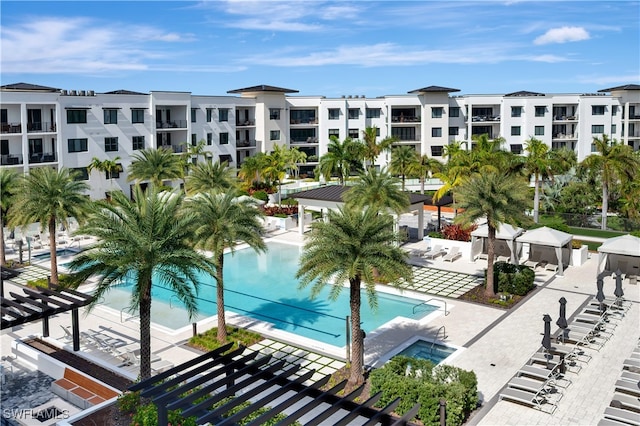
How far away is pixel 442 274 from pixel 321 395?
18.2 meters

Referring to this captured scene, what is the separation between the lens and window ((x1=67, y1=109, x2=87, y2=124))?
157 feet

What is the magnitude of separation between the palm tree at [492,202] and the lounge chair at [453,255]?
21.2 feet

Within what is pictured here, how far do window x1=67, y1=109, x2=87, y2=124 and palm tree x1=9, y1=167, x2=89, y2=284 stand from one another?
21571 millimetres

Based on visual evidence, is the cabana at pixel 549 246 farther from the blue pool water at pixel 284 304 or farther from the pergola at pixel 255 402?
the pergola at pixel 255 402

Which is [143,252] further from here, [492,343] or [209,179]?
[209,179]

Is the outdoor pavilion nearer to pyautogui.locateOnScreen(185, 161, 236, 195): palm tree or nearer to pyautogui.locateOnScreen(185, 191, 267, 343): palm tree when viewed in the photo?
pyautogui.locateOnScreen(185, 161, 236, 195): palm tree

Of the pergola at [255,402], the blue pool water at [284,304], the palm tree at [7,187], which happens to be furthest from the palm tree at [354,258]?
the palm tree at [7,187]

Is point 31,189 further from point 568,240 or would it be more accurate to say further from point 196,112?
point 196,112

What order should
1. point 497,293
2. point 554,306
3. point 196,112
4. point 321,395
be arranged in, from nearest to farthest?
point 321,395 < point 554,306 < point 497,293 < point 196,112

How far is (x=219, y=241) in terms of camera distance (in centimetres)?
2094

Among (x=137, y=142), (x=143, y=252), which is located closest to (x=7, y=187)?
(x=143, y=252)

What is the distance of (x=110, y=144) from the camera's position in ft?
168

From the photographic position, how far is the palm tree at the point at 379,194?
30.4 metres

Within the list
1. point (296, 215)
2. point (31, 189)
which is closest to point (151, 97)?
point (296, 215)
